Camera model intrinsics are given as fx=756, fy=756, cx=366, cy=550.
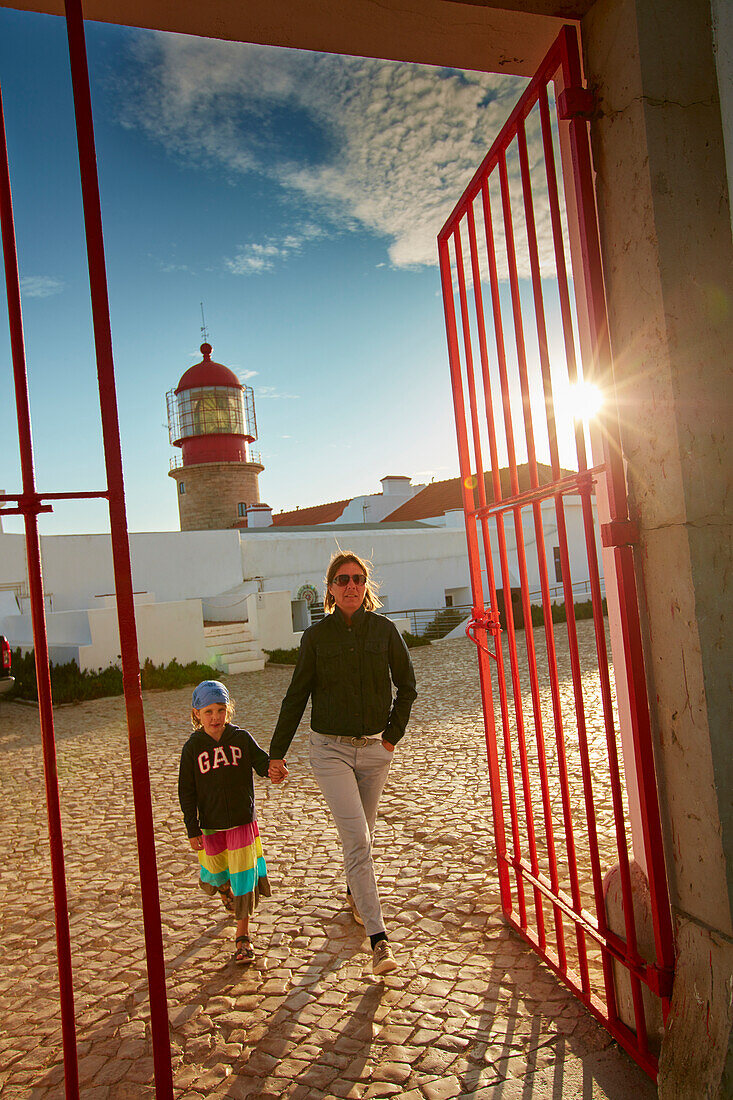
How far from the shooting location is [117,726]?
10.4 m

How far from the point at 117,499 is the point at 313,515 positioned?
35.2 m

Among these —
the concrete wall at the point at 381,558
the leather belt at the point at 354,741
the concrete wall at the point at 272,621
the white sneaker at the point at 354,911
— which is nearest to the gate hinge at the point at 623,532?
the leather belt at the point at 354,741

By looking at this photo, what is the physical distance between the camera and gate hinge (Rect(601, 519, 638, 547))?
2.40m

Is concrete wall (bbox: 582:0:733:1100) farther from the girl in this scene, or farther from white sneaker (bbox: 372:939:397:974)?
the girl

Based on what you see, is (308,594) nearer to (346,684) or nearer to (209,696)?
(209,696)

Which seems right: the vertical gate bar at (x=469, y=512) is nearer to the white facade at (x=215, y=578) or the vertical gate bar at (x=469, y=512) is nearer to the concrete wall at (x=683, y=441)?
the concrete wall at (x=683, y=441)

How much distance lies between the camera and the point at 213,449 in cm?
3000

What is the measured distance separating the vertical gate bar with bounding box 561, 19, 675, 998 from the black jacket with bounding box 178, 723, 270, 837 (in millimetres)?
1863

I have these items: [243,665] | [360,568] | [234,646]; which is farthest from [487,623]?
[234,646]

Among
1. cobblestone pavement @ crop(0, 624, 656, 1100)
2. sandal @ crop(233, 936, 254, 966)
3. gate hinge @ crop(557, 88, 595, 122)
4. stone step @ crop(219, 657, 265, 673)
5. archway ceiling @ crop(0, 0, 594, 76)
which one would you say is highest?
archway ceiling @ crop(0, 0, 594, 76)

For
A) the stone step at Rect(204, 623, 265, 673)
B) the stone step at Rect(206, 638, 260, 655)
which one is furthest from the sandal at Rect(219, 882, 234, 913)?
the stone step at Rect(206, 638, 260, 655)

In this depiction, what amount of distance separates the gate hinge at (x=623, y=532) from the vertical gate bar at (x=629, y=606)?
0.13ft

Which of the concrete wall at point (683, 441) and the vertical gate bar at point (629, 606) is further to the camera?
the vertical gate bar at point (629, 606)

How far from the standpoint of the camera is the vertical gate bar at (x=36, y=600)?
2158 millimetres
